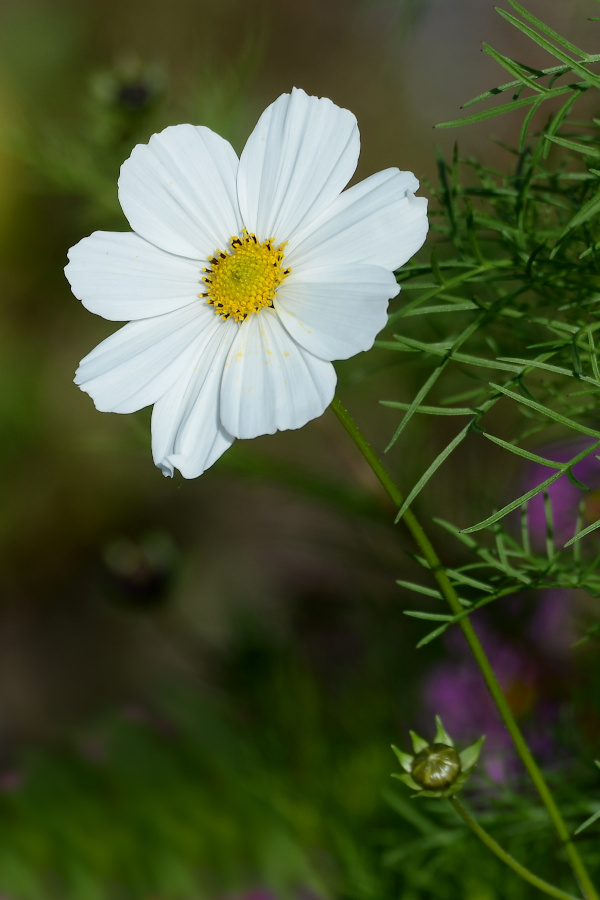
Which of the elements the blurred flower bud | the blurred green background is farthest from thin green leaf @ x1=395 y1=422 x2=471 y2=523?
the blurred green background

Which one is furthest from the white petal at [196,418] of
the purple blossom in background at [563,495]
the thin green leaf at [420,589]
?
the purple blossom in background at [563,495]

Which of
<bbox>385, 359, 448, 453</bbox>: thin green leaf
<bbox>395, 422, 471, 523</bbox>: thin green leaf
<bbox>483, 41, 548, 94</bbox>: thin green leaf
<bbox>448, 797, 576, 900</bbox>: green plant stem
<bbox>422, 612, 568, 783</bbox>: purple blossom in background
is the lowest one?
<bbox>422, 612, 568, 783</bbox>: purple blossom in background

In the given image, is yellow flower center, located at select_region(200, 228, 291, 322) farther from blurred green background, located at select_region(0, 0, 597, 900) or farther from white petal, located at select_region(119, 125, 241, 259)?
blurred green background, located at select_region(0, 0, 597, 900)

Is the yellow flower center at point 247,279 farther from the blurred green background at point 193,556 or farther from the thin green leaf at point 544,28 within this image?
the blurred green background at point 193,556

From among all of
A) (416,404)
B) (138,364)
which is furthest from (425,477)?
(138,364)

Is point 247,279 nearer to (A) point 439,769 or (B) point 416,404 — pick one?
(B) point 416,404

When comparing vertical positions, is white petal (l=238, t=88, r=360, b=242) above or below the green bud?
above

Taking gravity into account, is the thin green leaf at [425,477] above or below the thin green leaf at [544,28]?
below

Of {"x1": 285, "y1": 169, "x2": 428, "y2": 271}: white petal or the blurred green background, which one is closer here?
{"x1": 285, "y1": 169, "x2": 428, "y2": 271}: white petal
